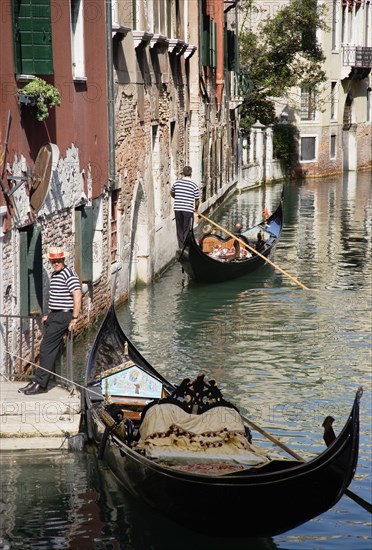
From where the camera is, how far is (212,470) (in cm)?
542

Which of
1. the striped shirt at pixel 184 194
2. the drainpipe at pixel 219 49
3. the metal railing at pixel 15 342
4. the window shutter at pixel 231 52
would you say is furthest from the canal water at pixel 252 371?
the window shutter at pixel 231 52

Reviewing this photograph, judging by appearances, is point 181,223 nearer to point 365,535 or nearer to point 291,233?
point 291,233

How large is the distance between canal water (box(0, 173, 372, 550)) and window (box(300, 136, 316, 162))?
969 cm

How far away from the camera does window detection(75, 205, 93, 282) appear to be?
9.30 m

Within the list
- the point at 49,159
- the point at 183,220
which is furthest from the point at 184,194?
the point at 49,159

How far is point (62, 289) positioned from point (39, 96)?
1391 mm

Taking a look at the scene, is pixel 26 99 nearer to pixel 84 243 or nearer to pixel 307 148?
pixel 84 243

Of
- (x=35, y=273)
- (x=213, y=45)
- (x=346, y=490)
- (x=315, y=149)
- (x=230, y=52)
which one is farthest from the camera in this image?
(x=315, y=149)

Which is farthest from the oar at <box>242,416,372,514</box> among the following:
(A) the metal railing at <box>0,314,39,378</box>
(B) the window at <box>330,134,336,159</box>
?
(B) the window at <box>330,134,336,159</box>

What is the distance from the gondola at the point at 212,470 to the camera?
5.03 metres

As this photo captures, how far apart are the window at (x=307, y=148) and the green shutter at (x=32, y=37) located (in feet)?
66.3

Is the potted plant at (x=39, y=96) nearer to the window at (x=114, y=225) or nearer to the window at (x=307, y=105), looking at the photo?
the window at (x=114, y=225)

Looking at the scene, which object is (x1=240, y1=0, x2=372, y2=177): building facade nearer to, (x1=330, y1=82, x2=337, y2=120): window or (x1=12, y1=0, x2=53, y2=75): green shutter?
(x1=330, y1=82, x2=337, y2=120): window

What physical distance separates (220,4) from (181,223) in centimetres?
868
